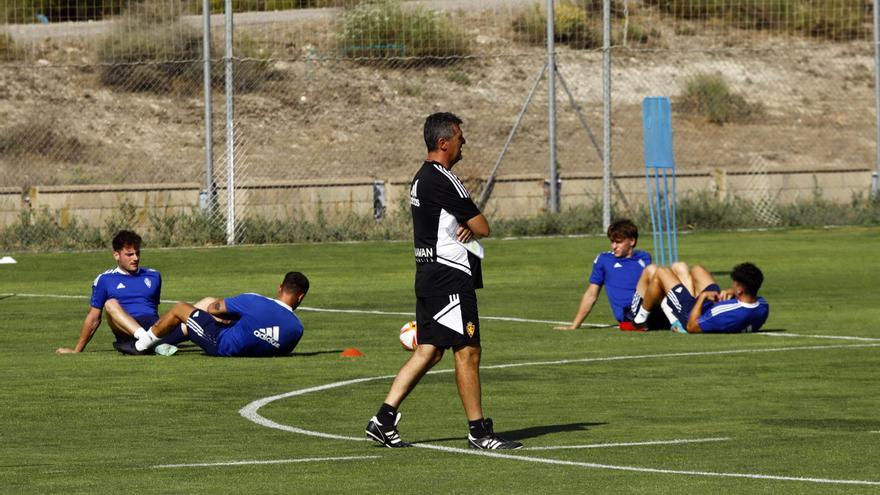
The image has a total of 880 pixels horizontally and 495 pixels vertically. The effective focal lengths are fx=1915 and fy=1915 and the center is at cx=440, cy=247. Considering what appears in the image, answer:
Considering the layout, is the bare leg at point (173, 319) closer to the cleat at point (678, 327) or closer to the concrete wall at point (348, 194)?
the cleat at point (678, 327)

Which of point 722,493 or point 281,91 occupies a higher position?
point 281,91

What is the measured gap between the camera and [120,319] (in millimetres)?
17062

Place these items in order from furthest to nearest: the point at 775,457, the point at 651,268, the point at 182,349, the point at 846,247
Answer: the point at 846,247 < the point at 651,268 < the point at 182,349 < the point at 775,457

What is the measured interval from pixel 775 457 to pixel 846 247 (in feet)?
68.8

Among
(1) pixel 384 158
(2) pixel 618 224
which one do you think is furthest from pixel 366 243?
(1) pixel 384 158

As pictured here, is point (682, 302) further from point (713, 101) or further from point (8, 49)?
point (713, 101)

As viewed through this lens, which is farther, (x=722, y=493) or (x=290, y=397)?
(x=290, y=397)

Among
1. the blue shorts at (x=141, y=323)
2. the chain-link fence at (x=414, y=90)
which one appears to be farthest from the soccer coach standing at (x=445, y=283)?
the chain-link fence at (x=414, y=90)

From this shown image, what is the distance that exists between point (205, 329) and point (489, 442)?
19.9 ft

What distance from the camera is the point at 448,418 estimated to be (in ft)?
41.5

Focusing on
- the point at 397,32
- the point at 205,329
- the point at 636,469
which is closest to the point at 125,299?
the point at 205,329

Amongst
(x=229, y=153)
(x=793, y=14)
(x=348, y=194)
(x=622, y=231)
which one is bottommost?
(x=622, y=231)

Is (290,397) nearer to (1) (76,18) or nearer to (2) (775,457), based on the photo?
(2) (775,457)

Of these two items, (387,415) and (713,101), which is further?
(713,101)
